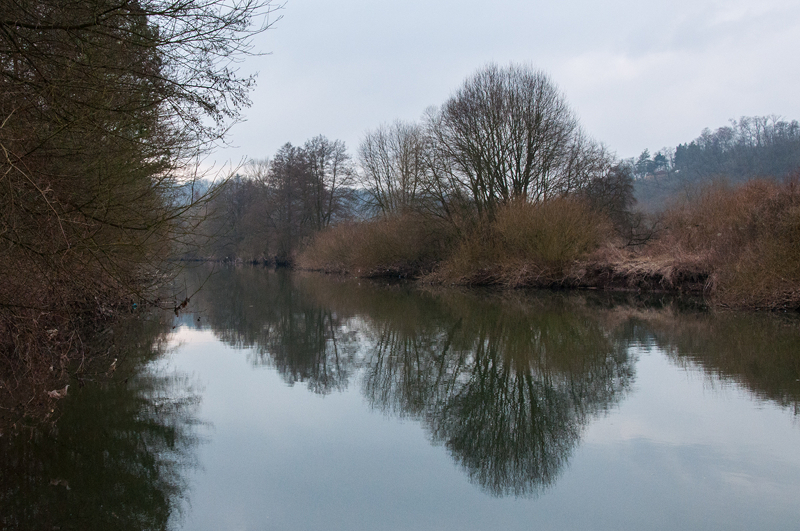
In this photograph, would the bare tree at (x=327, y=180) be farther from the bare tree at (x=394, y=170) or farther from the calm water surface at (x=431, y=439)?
the calm water surface at (x=431, y=439)

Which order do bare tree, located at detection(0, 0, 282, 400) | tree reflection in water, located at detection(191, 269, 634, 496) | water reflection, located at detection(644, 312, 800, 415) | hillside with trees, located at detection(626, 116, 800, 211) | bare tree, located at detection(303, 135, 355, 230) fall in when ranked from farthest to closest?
hillside with trees, located at detection(626, 116, 800, 211) < bare tree, located at detection(303, 135, 355, 230) < water reflection, located at detection(644, 312, 800, 415) < tree reflection in water, located at detection(191, 269, 634, 496) < bare tree, located at detection(0, 0, 282, 400)

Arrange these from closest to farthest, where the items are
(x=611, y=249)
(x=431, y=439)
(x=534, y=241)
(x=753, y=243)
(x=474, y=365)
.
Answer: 1. (x=431, y=439)
2. (x=474, y=365)
3. (x=753, y=243)
4. (x=611, y=249)
5. (x=534, y=241)

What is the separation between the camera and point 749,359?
8.96 metres

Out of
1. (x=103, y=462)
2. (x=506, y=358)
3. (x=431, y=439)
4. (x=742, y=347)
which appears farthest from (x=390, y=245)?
(x=103, y=462)

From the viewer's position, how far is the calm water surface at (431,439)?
4.18m

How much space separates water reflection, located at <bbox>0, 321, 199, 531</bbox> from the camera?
4.07 metres

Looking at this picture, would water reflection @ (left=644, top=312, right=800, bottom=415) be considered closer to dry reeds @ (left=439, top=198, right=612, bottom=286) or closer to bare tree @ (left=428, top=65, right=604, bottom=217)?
dry reeds @ (left=439, top=198, right=612, bottom=286)

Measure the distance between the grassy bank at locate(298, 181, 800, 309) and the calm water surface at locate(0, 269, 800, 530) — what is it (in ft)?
10.4

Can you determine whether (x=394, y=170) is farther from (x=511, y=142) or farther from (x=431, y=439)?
(x=431, y=439)

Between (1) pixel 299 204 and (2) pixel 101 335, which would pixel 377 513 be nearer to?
(2) pixel 101 335

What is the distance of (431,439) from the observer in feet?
18.9

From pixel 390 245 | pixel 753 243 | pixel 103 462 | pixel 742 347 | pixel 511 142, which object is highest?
pixel 511 142

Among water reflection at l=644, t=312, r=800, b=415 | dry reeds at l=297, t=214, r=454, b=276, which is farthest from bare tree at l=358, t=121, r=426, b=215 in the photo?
water reflection at l=644, t=312, r=800, b=415

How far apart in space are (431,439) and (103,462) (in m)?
2.67
